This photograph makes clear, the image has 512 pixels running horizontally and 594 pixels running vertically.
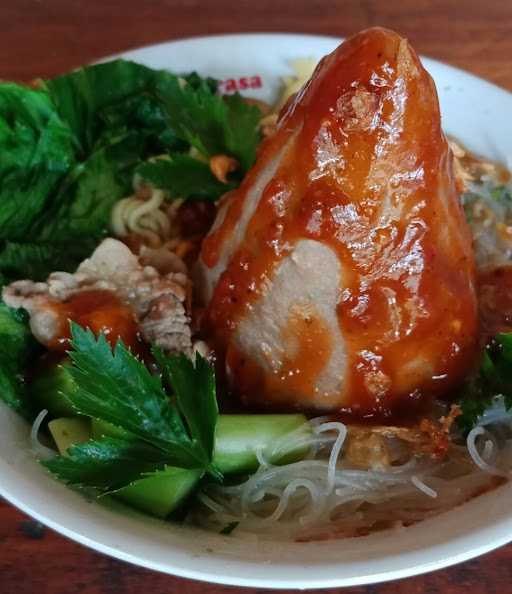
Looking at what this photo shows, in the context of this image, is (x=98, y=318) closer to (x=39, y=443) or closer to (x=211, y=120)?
(x=39, y=443)

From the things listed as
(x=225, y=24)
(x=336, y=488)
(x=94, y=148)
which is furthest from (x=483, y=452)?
(x=225, y=24)

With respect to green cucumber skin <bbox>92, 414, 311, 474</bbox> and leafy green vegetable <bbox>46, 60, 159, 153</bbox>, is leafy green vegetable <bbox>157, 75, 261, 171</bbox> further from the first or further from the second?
green cucumber skin <bbox>92, 414, 311, 474</bbox>

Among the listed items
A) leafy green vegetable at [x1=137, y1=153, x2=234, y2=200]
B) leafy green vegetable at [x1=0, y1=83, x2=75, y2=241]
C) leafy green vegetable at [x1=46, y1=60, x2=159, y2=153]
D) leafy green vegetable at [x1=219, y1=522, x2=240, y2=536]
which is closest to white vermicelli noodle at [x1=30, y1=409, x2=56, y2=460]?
leafy green vegetable at [x1=219, y1=522, x2=240, y2=536]

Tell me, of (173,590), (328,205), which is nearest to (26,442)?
(173,590)

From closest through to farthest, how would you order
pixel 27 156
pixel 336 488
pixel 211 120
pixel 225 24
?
pixel 336 488, pixel 27 156, pixel 211 120, pixel 225 24

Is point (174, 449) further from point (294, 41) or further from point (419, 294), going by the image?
point (294, 41)

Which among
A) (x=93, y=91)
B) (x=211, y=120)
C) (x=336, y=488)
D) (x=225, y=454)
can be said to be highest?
(x=93, y=91)
